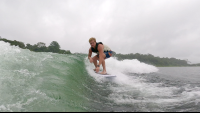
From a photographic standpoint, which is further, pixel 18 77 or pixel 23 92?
pixel 18 77

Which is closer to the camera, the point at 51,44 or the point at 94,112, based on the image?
the point at 94,112

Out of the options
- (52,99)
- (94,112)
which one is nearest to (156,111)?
(94,112)

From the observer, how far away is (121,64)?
13227mm

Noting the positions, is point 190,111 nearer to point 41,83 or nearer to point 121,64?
point 41,83

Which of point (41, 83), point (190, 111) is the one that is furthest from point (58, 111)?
point (190, 111)

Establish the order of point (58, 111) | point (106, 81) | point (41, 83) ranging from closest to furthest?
point (58, 111), point (41, 83), point (106, 81)

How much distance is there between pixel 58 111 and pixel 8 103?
89cm

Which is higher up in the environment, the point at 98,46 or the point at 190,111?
the point at 98,46

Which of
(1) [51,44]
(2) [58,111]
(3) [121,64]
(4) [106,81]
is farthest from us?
(1) [51,44]

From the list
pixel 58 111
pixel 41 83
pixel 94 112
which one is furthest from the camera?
pixel 41 83

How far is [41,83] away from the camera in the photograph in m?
3.25

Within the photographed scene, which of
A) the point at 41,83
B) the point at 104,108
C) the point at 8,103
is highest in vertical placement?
the point at 41,83

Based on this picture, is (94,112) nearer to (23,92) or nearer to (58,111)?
(58,111)

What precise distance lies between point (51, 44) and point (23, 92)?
78.0 m
